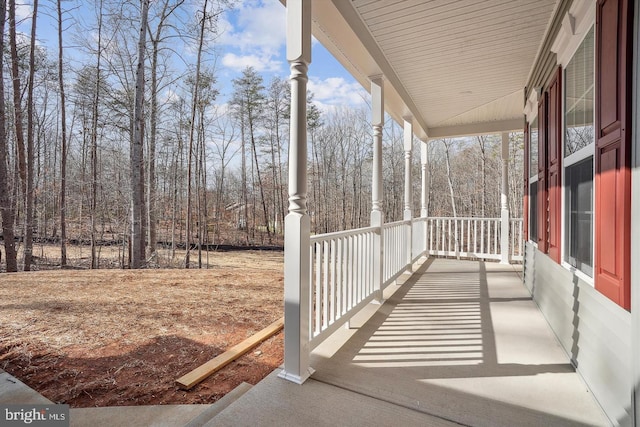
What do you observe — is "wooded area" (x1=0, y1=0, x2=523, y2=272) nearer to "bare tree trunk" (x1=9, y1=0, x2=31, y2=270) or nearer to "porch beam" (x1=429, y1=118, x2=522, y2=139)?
"bare tree trunk" (x1=9, y1=0, x2=31, y2=270)

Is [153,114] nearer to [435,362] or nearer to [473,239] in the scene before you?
[473,239]

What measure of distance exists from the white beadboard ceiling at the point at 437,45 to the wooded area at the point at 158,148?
6.05 m

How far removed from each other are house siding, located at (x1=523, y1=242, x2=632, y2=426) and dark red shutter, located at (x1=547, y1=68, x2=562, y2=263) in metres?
0.23

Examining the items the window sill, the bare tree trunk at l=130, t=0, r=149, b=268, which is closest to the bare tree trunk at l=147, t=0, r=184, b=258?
the bare tree trunk at l=130, t=0, r=149, b=268

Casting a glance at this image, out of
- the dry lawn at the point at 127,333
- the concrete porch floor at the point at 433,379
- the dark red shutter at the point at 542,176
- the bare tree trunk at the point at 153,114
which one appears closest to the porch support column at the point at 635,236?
the concrete porch floor at the point at 433,379

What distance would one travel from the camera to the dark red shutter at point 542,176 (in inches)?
131

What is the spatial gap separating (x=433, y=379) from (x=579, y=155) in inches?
76.4

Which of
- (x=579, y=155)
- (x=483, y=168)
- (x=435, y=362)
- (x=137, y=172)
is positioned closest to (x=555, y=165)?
(x=579, y=155)

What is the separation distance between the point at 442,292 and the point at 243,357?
2841 millimetres

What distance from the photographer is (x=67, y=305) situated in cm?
384

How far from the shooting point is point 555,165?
289 centimetres

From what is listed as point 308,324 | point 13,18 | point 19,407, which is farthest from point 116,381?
point 13,18

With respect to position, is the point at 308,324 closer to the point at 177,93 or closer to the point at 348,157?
the point at 177,93

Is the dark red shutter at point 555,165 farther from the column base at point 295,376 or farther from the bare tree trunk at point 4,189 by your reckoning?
the bare tree trunk at point 4,189
